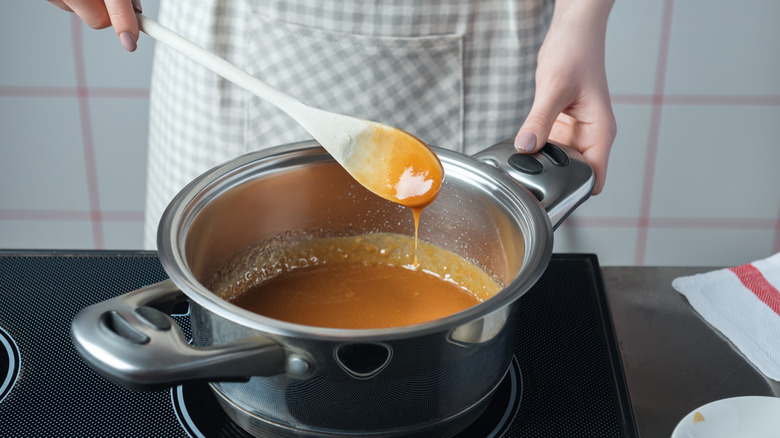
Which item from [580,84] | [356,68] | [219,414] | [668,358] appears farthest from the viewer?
[356,68]

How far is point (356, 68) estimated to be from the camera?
37.4 inches

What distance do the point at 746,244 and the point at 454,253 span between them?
49.7 inches

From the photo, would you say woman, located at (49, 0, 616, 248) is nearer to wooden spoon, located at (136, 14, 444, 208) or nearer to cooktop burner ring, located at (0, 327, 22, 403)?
wooden spoon, located at (136, 14, 444, 208)

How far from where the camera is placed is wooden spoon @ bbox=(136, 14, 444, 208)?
25.7 inches

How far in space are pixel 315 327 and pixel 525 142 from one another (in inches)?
12.4

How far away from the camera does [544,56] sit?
0.87 metres

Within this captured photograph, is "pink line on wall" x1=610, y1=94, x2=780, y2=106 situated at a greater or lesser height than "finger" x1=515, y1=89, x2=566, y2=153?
lesser

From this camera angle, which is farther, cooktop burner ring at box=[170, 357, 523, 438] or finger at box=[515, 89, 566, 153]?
finger at box=[515, 89, 566, 153]

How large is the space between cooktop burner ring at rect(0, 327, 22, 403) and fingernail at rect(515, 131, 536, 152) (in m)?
0.46

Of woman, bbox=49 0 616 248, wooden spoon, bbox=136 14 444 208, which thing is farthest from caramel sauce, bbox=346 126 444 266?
woman, bbox=49 0 616 248

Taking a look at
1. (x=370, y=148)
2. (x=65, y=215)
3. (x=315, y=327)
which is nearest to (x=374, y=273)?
(x=370, y=148)

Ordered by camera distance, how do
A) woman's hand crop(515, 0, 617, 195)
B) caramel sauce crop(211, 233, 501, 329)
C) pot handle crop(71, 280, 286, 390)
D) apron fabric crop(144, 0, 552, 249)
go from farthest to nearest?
1. apron fabric crop(144, 0, 552, 249)
2. woman's hand crop(515, 0, 617, 195)
3. caramel sauce crop(211, 233, 501, 329)
4. pot handle crop(71, 280, 286, 390)

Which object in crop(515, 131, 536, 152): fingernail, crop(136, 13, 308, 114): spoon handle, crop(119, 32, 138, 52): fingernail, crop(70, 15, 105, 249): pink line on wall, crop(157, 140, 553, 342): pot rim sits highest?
crop(119, 32, 138, 52): fingernail

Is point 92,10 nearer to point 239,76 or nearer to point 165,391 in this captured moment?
point 239,76
